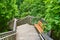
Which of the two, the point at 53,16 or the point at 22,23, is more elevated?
the point at 53,16

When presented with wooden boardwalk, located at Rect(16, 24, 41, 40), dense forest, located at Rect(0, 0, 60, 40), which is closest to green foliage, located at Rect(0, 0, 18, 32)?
dense forest, located at Rect(0, 0, 60, 40)

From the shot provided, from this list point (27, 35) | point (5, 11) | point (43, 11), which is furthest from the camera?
point (5, 11)

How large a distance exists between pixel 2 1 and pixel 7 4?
88 cm

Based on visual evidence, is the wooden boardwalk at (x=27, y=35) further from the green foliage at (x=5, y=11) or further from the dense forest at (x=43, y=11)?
the dense forest at (x=43, y=11)

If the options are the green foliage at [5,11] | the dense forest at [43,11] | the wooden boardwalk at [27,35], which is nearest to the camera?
the dense forest at [43,11]

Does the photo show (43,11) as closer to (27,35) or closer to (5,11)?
(27,35)

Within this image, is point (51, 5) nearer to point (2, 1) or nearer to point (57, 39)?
point (57, 39)

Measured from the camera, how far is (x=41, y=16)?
11.6 metres

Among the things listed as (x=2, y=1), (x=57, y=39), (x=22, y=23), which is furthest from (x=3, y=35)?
(x=22, y=23)

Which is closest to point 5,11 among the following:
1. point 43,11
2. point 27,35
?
point 27,35

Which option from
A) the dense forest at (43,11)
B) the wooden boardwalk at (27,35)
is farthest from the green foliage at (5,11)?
the wooden boardwalk at (27,35)

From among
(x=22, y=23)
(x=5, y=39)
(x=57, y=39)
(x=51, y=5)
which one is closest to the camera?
(x=51, y=5)

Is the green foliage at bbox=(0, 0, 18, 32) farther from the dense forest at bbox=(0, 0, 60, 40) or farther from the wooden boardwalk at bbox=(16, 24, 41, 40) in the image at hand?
the wooden boardwalk at bbox=(16, 24, 41, 40)

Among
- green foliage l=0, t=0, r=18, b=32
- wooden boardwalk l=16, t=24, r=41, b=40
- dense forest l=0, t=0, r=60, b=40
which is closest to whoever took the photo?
dense forest l=0, t=0, r=60, b=40
